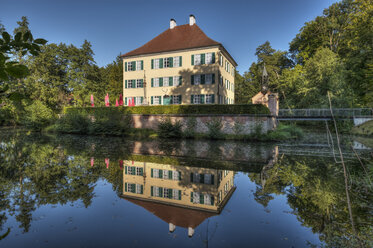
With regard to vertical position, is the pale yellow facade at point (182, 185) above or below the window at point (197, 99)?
below

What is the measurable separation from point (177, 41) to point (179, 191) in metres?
26.4

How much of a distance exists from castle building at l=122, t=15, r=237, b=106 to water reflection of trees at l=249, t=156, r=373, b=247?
1869 centimetres

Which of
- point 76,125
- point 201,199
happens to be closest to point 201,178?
point 201,199

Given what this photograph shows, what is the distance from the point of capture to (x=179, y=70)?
88.9ft

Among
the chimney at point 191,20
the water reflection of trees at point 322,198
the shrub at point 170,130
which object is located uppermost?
the chimney at point 191,20

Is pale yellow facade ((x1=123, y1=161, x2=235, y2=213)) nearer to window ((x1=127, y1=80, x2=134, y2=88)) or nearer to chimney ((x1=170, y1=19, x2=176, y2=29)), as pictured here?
window ((x1=127, y1=80, x2=134, y2=88))

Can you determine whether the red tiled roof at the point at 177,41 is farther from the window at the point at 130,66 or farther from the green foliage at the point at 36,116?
the green foliage at the point at 36,116

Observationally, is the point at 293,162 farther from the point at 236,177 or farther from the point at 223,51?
the point at 223,51

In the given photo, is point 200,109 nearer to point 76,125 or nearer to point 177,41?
point 177,41

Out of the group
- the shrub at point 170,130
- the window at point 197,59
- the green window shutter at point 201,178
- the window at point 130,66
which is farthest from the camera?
the window at point 130,66

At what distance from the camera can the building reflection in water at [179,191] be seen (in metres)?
4.13

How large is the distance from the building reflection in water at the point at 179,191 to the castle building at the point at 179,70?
19.1 meters

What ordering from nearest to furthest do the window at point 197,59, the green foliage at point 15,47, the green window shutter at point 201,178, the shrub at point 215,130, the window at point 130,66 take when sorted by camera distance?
the green foliage at point 15,47 < the green window shutter at point 201,178 < the shrub at point 215,130 < the window at point 197,59 < the window at point 130,66

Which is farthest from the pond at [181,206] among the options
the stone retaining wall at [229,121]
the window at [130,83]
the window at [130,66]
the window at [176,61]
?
the window at [130,66]
